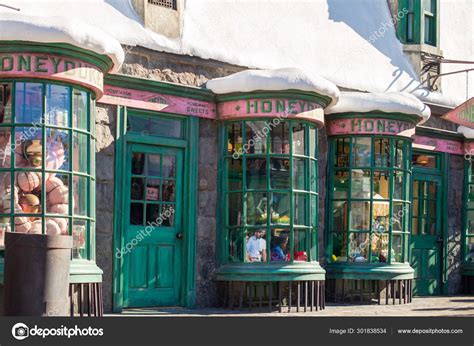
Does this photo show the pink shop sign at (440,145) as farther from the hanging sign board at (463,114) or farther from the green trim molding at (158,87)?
the green trim molding at (158,87)

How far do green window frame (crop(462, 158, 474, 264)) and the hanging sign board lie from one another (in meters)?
1.65

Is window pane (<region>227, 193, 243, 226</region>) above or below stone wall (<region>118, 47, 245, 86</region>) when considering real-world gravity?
below

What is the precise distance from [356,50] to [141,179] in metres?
4.69

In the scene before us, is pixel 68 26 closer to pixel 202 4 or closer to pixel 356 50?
pixel 202 4

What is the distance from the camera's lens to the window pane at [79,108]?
998 centimetres

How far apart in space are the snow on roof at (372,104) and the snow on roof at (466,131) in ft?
9.18

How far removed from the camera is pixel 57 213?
9719 mm

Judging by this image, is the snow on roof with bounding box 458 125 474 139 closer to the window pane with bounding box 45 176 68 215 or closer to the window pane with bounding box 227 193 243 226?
the window pane with bounding box 227 193 243 226

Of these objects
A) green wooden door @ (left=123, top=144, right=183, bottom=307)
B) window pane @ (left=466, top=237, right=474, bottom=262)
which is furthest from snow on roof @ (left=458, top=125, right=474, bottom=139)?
green wooden door @ (left=123, top=144, right=183, bottom=307)

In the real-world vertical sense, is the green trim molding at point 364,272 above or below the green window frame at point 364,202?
below

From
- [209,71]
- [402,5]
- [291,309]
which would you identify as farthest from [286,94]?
[402,5]

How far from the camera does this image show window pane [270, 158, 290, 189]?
39.5 ft

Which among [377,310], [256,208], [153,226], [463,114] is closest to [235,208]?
[256,208]

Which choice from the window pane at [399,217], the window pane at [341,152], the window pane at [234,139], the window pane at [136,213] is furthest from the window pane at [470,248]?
the window pane at [136,213]
